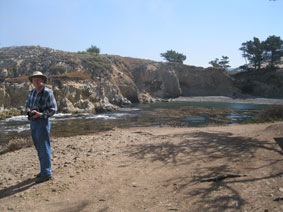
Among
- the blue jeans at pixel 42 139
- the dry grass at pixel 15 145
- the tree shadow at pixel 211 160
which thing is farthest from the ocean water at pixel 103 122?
the blue jeans at pixel 42 139

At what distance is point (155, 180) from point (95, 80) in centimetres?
3111

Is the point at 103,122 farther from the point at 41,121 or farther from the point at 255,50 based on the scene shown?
the point at 255,50

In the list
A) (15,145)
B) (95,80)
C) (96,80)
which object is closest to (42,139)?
(15,145)

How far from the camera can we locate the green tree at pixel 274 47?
50.0 meters

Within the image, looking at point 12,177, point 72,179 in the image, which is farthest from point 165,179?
point 12,177

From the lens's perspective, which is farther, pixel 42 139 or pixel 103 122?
pixel 103 122

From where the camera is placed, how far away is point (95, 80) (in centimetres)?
3366

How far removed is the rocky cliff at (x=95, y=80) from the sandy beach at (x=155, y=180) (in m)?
18.8

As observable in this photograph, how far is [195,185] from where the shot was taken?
357cm

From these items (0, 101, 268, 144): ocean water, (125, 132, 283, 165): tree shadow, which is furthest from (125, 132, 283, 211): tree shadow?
(0, 101, 268, 144): ocean water

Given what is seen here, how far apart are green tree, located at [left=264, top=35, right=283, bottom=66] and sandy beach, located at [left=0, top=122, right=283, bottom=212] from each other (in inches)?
2141

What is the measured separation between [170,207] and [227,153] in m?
2.89

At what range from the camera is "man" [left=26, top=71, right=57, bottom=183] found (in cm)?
417

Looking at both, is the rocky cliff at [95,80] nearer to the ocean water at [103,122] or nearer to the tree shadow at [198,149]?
the ocean water at [103,122]
